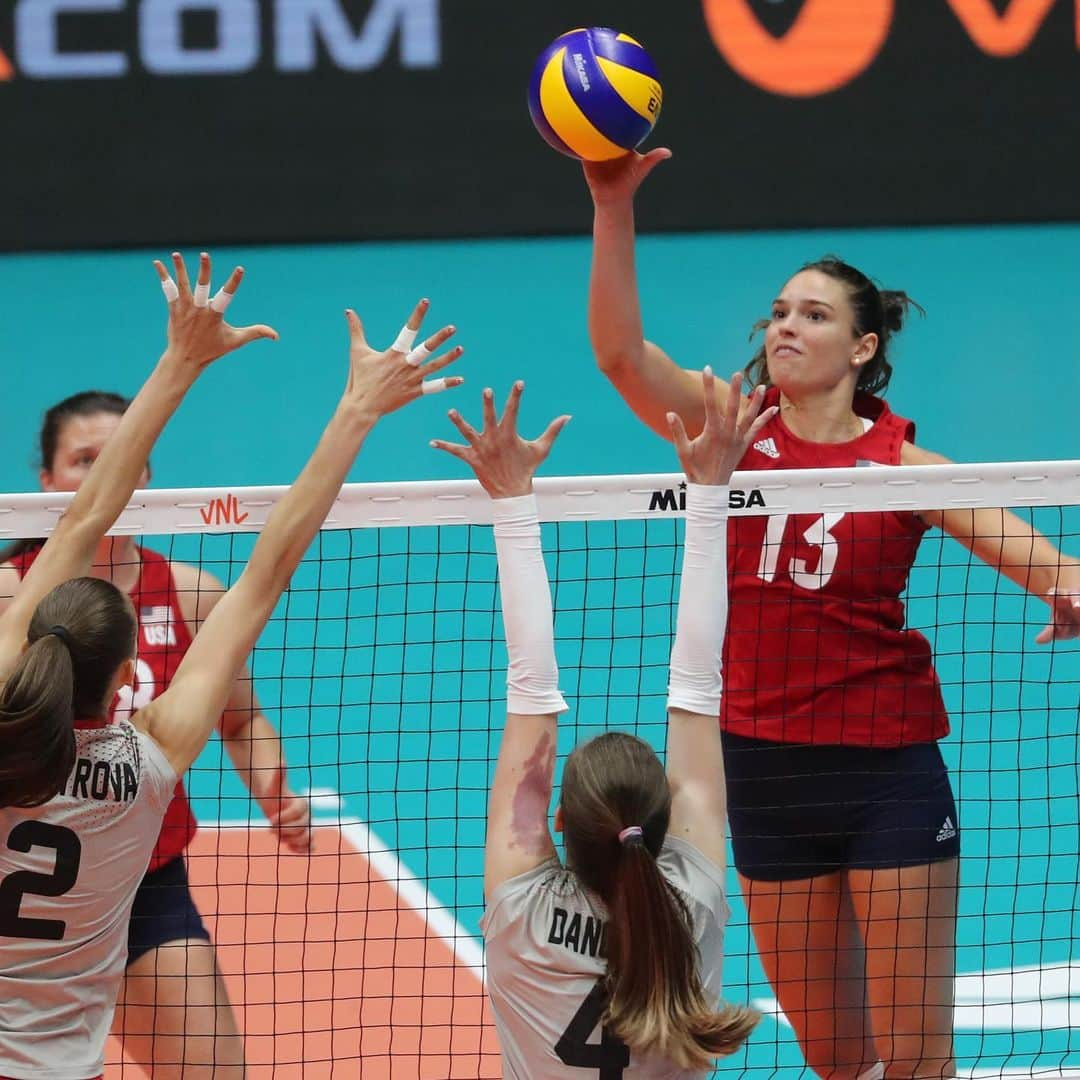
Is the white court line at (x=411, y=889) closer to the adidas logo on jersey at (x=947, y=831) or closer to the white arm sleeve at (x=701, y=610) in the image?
the adidas logo on jersey at (x=947, y=831)

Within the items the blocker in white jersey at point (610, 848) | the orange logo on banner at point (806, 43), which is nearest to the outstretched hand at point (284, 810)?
the blocker in white jersey at point (610, 848)

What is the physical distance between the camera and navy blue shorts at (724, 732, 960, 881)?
4.18 meters

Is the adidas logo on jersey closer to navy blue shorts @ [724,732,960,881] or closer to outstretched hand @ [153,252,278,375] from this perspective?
A: navy blue shorts @ [724,732,960,881]

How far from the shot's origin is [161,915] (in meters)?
4.11

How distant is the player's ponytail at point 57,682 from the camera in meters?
2.80

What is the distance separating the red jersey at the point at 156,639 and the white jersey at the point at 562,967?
156 centimetres

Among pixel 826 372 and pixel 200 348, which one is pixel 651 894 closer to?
pixel 200 348

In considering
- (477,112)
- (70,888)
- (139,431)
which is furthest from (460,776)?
(477,112)

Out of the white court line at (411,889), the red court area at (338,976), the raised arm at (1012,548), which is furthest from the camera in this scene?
the white court line at (411,889)

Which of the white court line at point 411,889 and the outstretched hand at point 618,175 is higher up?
the outstretched hand at point 618,175

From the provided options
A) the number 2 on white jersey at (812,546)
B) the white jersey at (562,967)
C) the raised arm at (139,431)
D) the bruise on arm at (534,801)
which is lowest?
the white jersey at (562,967)

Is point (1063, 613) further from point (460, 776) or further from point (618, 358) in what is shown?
point (460, 776)

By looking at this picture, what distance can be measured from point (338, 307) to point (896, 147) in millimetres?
4531

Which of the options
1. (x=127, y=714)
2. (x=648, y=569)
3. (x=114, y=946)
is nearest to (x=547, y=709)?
(x=114, y=946)
